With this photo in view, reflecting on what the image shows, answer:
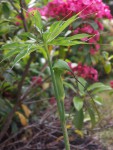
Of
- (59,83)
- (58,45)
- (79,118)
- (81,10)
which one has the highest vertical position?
(81,10)

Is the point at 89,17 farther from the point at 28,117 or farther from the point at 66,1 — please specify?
the point at 28,117

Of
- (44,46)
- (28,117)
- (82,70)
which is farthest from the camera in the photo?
(28,117)

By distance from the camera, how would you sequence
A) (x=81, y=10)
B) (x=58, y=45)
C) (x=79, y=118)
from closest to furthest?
(x=58, y=45), (x=81, y=10), (x=79, y=118)

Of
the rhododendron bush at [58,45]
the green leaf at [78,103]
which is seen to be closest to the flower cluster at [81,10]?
the rhododendron bush at [58,45]

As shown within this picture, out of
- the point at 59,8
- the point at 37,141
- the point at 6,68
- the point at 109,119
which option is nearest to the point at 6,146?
the point at 37,141

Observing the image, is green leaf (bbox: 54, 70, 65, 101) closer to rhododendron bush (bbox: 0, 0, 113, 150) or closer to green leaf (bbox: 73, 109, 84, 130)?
rhododendron bush (bbox: 0, 0, 113, 150)

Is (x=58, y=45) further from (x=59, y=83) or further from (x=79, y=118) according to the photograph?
(x=79, y=118)

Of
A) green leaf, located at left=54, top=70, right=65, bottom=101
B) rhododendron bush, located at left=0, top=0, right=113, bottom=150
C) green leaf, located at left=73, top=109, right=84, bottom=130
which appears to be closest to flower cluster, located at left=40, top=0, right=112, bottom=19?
rhododendron bush, located at left=0, top=0, right=113, bottom=150

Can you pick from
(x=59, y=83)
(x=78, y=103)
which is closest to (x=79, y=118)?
(x=78, y=103)

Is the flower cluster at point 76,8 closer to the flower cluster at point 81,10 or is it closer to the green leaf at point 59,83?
the flower cluster at point 81,10
